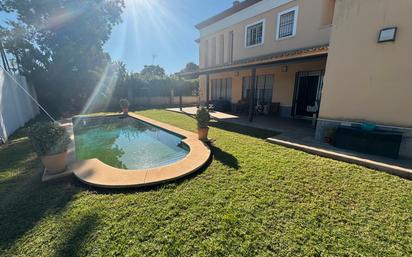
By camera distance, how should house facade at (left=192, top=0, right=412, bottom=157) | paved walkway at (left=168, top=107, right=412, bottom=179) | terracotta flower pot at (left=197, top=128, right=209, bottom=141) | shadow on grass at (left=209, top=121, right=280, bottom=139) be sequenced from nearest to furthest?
1. paved walkway at (left=168, top=107, right=412, bottom=179)
2. house facade at (left=192, top=0, right=412, bottom=157)
3. terracotta flower pot at (left=197, top=128, right=209, bottom=141)
4. shadow on grass at (left=209, top=121, right=280, bottom=139)

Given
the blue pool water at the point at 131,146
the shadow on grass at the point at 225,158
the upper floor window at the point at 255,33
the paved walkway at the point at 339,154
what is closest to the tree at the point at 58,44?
the blue pool water at the point at 131,146

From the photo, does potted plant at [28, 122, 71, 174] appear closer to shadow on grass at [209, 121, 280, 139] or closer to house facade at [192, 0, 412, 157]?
shadow on grass at [209, 121, 280, 139]

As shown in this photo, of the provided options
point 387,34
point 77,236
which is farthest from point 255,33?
point 77,236

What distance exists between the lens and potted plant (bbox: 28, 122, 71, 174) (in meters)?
3.48

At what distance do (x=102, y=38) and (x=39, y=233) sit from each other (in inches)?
822

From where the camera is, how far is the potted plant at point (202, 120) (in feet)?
19.1

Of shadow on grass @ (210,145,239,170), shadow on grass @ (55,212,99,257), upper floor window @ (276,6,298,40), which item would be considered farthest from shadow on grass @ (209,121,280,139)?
upper floor window @ (276,6,298,40)

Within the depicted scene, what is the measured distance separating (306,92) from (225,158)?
7568mm

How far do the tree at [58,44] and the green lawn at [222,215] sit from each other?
15180 millimetres

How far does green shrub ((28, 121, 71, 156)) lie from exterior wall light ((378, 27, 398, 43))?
788 cm

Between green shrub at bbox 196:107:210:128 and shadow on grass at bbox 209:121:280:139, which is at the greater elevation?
green shrub at bbox 196:107:210:128

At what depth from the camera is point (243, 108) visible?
12859 millimetres

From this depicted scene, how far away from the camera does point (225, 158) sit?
4.66 m

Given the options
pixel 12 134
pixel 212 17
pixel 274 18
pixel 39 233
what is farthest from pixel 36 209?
pixel 212 17
